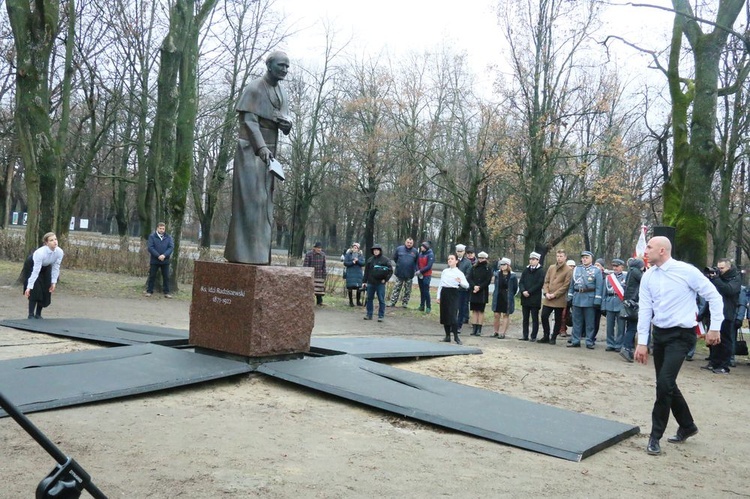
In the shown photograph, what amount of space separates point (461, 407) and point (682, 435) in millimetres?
2182

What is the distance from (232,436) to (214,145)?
131 feet

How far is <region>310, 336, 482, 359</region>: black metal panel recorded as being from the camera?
9953 millimetres

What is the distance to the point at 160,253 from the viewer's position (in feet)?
58.3

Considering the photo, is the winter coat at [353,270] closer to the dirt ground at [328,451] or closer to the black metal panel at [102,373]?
the dirt ground at [328,451]

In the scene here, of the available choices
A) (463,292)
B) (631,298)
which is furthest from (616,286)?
(463,292)

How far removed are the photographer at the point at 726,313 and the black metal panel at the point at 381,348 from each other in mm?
4313

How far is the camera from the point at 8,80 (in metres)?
32.1

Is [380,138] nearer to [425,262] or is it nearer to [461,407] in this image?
[425,262]

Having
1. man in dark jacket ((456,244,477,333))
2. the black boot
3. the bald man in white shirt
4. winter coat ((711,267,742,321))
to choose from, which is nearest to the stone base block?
the bald man in white shirt

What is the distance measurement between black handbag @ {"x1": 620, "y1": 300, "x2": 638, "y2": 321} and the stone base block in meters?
7.04

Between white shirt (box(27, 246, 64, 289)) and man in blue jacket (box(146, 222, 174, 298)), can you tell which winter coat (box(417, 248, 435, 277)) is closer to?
man in blue jacket (box(146, 222, 174, 298))

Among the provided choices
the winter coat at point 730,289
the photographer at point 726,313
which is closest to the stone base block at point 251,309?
the photographer at point 726,313

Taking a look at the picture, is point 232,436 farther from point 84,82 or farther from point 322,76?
point 322,76

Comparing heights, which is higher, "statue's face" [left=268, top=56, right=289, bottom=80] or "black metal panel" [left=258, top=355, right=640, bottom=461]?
"statue's face" [left=268, top=56, right=289, bottom=80]
